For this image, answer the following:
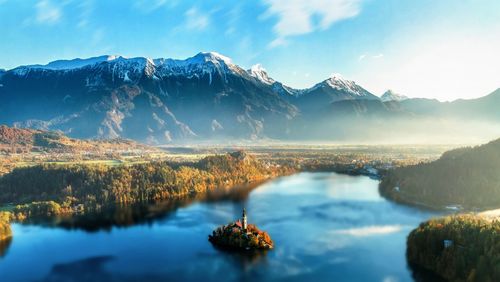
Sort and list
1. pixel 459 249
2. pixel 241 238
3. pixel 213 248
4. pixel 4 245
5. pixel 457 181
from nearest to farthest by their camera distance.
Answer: pixel 459 249 → pixel 241 238 → pixel 213 248 → pixel 4 245 → pixel 457 181

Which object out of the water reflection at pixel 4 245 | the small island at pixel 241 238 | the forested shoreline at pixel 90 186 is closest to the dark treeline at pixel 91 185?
the forested shoreline at pixel 90 186

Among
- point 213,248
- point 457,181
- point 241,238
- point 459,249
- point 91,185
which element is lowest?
point 213,248

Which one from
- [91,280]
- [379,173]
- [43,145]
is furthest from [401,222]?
[43,145]

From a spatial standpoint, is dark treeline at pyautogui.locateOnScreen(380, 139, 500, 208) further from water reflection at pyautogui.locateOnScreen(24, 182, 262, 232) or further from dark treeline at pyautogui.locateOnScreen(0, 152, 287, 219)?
dark treeline at pyautogui.locateOnScreen(0, 152, 287, 219)

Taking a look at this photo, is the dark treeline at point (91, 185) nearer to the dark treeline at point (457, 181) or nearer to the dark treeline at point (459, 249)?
the dark treeline at point (457, 181)

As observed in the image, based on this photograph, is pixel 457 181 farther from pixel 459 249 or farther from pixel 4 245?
pixel 4 245

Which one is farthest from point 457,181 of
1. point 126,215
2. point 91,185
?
point 91,185
